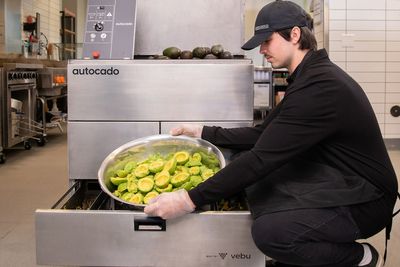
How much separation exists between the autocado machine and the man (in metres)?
0.08

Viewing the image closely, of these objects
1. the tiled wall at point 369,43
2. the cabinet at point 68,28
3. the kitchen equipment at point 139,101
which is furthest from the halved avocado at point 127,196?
the cabinet at point 68,28

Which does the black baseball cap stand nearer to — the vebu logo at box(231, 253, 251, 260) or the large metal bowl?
the large metal bowl

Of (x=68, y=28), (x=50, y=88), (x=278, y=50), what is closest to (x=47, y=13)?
(x=68, y=28)

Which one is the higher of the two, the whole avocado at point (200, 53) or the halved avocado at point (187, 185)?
the whole avocado at point (200, 53)

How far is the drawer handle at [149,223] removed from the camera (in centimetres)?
157

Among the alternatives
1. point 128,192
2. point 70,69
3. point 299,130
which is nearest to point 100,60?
point 70,69

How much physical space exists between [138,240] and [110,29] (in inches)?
49.4

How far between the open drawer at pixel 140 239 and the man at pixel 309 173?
2.1 inches

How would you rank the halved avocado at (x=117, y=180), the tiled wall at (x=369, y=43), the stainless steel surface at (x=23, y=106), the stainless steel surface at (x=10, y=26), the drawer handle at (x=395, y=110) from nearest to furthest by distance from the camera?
the halved avocado at (x=117, y=180) < the stainless steel surface at (x=23, y=106) < the tiled wall at (x=369, y=43) < the drawer handle at (x=395, y=110) < the stainless steel surface at (x=10, y=26)

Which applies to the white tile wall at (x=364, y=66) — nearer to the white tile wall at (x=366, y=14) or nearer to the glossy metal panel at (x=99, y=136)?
the white tile wall at (x=366, y=14)

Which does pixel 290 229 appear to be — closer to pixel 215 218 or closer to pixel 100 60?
pixel 215 218

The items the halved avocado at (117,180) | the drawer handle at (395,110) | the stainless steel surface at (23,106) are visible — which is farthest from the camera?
the drawer handle at (395,110)

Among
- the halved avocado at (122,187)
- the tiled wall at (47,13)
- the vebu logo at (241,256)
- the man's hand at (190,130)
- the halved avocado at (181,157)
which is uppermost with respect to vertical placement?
the tiled wall at (47,13)

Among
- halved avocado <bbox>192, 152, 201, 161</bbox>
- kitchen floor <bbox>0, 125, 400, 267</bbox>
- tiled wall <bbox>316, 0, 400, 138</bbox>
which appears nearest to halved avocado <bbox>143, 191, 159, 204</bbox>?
halved avocado <bbox>192, 152, 201, 161</bbox>
